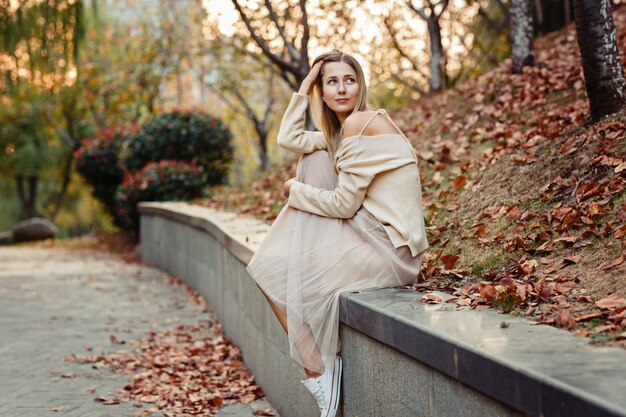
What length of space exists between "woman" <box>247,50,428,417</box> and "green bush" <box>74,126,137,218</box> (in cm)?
1563

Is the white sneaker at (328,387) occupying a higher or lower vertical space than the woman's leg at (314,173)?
lower

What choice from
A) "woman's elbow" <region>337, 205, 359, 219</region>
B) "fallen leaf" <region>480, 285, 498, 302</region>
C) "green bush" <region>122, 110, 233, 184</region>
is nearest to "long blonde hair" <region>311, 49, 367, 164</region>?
"woman's elbow" <region>337, 205, 359, 219</region>

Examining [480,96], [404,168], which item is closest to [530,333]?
[404,168]

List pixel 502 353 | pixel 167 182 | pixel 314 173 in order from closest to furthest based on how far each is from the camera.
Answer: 1. pixel 502 353
2. pixel 314 173
3. pixel 167 182

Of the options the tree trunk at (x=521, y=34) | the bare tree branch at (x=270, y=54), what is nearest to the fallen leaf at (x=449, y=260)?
the tree trunk at (x=521, y=34)

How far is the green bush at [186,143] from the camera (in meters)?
17.2

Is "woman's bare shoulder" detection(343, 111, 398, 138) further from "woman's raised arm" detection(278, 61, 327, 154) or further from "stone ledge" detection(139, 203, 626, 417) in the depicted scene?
"stone ledge" detection(139, 203, 626, 417)

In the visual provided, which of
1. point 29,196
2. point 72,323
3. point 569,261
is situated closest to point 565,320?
point 569,261

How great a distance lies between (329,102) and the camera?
434 cm

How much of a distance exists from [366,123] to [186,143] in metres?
13.6

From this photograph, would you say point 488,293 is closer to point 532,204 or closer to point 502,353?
point 502,353

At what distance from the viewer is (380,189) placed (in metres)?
4.05

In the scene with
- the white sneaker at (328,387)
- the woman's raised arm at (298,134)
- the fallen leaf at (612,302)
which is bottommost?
the white sneaker at (328,387)

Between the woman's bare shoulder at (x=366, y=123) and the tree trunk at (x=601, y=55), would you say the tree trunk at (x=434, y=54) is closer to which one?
the tree trunk at (x=601, y=55)
